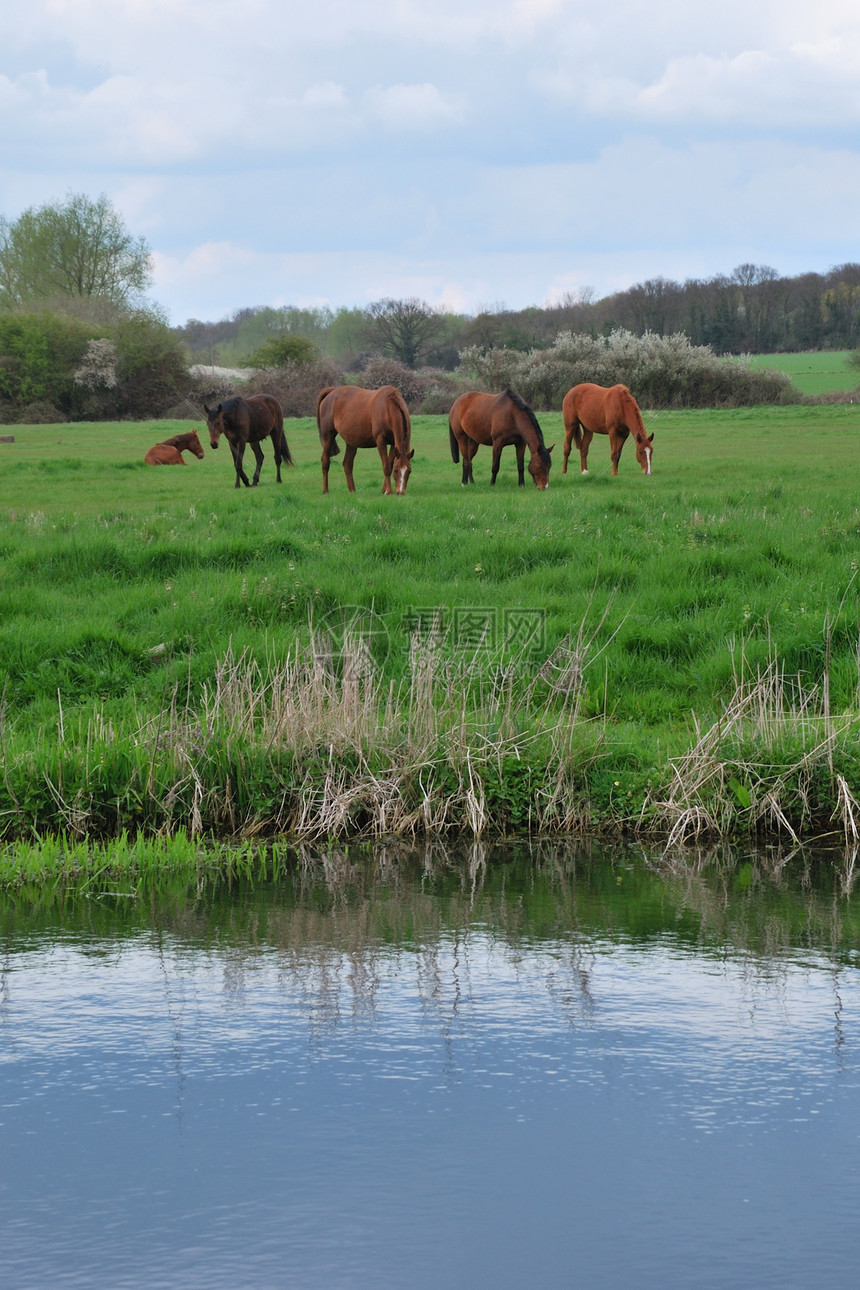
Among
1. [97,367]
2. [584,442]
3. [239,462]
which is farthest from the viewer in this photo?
[97,367]

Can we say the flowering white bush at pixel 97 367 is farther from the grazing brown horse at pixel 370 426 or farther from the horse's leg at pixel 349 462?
the horse's leg at pixel 349 462

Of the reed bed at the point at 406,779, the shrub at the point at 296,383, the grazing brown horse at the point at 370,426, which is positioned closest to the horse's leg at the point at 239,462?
Result: the grazing brown horse at the point at 370,426

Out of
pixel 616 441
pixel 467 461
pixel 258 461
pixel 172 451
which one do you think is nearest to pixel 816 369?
pixel 172 451

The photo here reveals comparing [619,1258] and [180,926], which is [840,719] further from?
[619,1258]

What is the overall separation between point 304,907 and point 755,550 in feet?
27.6

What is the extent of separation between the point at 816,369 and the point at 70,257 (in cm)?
4198

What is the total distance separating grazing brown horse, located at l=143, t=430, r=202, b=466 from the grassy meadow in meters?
7.90

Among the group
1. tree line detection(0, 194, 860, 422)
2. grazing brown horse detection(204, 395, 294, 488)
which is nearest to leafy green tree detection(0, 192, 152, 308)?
tree line detection(0, 194, 860, 422)

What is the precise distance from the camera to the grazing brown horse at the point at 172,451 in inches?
1097

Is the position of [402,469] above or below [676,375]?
below

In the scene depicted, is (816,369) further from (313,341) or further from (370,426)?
(370,426)

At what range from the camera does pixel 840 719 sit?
8.91 meters

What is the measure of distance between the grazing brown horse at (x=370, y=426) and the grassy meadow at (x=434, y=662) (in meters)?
0.71

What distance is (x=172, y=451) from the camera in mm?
28375
